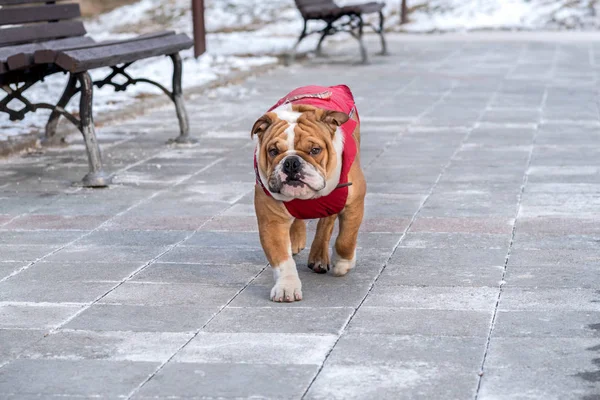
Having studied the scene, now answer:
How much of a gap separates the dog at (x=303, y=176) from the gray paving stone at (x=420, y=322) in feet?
1.42

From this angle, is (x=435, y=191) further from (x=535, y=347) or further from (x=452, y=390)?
(x=452, y=390)

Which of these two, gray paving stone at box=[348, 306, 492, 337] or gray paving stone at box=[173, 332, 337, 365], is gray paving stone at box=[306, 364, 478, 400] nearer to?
gray paving stone at box=[173, 332, 337, 365]

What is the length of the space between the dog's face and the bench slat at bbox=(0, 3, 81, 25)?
4.47 meters

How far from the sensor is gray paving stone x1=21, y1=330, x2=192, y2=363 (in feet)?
13.7

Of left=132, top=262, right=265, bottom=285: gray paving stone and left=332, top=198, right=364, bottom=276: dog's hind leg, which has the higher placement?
left=332, top=198, right=364, bottom=276: dog's hind leg

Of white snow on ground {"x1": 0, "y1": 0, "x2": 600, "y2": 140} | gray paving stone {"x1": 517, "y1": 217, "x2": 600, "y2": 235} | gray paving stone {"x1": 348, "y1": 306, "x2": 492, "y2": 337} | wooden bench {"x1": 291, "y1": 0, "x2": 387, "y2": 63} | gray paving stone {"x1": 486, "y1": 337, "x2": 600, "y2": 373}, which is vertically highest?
gray paving stone {"x1": 486, "y1": 337, "x2": 600, "y2": 373}

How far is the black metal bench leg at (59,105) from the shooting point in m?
8.96

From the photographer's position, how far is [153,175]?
8125mm

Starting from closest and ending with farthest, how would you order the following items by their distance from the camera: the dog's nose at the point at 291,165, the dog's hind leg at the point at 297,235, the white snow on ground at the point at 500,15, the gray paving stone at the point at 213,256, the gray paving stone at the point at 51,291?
the dog's nose at the point at 291,165 < the gray paving stone at the point at 51,291 < the gray paving stone at the point at 213,256 < the dog's hind leg at the point at 297,235 < the white snow on ground at the point at 500,15

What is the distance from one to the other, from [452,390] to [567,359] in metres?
0.54

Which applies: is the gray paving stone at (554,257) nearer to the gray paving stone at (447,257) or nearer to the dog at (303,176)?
the gray paving stone at (447,257)

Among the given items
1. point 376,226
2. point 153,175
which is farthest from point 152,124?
point 376,226

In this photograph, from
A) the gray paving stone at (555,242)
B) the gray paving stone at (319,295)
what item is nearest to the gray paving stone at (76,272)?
the gray paving stone at (319,295)

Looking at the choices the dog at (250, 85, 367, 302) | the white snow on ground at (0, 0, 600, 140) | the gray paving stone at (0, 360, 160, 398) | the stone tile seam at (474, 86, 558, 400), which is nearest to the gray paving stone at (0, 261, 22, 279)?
the dog at (250, 85, 367, 302)
